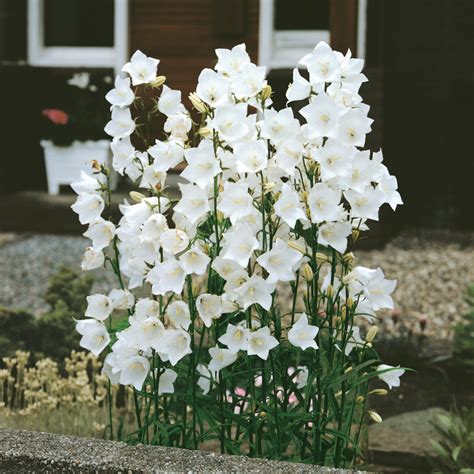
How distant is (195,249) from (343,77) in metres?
0.53

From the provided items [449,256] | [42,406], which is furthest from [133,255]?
[449,256]

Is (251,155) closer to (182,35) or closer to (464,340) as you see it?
(464,340)

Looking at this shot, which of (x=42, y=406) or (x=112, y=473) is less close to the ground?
(x=112, y=473)

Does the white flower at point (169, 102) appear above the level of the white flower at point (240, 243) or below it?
above

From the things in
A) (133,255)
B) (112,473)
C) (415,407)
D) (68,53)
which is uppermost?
(68,53)

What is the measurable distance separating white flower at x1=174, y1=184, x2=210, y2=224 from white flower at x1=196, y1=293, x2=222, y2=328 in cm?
17

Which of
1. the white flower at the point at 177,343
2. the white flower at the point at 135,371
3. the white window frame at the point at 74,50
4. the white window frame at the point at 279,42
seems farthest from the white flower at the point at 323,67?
the white window frame at the point at 74,50

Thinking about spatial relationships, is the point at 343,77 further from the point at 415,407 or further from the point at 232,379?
the point at 415,407

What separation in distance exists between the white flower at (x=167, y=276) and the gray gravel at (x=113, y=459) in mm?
356

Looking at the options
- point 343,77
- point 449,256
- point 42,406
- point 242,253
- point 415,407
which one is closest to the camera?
point 242,253

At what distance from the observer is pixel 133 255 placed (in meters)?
2.66

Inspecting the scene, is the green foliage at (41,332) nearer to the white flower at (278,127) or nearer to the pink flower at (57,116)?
the white flower at (278,127)

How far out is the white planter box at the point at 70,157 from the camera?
952cm

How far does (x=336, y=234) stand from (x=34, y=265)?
18.6 feet
